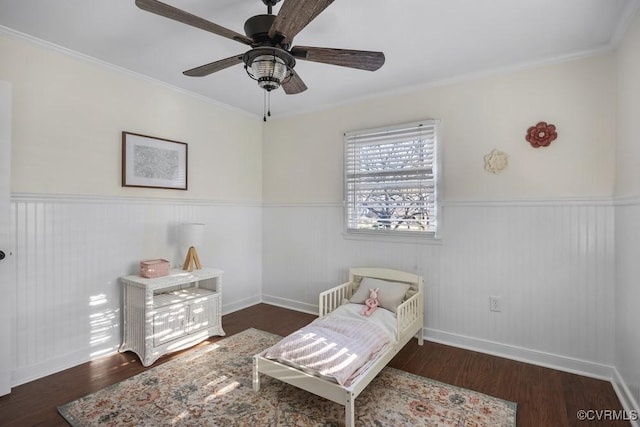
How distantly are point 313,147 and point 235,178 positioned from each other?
105 cm

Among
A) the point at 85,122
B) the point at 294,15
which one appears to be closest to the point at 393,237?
the point at 294,15

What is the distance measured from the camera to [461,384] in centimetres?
242

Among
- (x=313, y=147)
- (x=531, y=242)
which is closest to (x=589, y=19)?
(x=531, y=242)

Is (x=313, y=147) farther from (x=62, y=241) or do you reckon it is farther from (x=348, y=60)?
(x=62, y=241)

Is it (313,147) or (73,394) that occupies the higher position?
(313,147)

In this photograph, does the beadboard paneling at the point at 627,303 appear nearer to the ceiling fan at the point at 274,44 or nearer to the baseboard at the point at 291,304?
the ceiling fan at the point at 274,44

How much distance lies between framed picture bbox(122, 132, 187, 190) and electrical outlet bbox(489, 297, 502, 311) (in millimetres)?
3198

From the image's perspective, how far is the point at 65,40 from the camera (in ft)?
8.13

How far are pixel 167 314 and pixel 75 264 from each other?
0.83 m

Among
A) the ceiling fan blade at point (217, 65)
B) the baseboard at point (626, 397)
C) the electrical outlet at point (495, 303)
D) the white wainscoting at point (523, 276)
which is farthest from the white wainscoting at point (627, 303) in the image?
the ceiling fan blade at point (217, 65)

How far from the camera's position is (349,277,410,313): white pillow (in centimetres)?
296

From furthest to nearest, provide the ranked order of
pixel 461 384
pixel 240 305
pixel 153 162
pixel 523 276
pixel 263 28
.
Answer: pixel 240 305 < pixel 153 162 < pixel 523 276 < pixel 461 384 < pixel 263 28

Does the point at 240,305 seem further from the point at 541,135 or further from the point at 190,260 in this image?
the point at 541,135

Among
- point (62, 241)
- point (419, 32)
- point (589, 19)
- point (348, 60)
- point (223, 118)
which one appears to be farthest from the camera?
point (223, 118)
